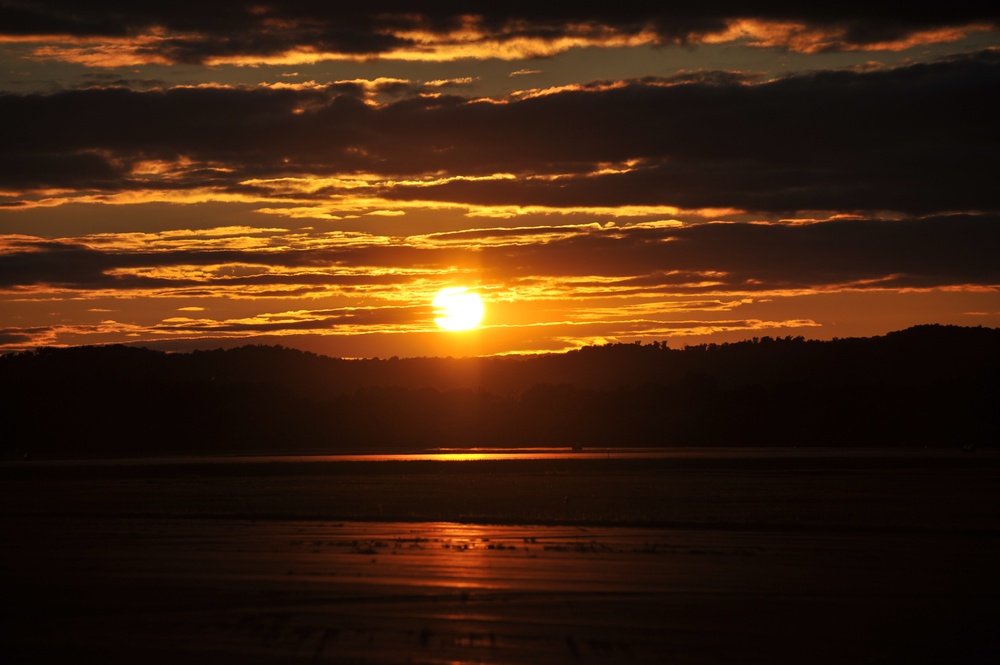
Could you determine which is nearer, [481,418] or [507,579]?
[507,579]

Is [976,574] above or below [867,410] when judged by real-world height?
below

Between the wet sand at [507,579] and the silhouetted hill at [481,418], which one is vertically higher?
the silhouetted hill at [481,418]

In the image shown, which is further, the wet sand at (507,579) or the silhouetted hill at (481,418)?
the silhouetted hill at (481,418)

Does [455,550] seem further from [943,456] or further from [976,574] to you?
[943,456]

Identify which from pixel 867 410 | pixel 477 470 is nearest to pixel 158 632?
pixel 477 470

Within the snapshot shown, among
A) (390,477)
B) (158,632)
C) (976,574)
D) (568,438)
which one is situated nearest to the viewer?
(158,632)

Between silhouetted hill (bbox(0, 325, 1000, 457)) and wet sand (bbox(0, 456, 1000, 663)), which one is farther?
silhouetted hill (bbox(0, 325, 1000, 457))

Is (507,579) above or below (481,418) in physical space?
below

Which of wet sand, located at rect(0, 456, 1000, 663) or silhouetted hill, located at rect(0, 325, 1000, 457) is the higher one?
silhouetted hill, located at rect(0, 325, 1000, 457)

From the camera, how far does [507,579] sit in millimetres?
26375

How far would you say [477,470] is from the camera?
3250 inches

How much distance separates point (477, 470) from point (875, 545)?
167 ft

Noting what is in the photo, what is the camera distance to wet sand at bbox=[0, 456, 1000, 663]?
19.4 meters

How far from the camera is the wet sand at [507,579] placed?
1939cm
